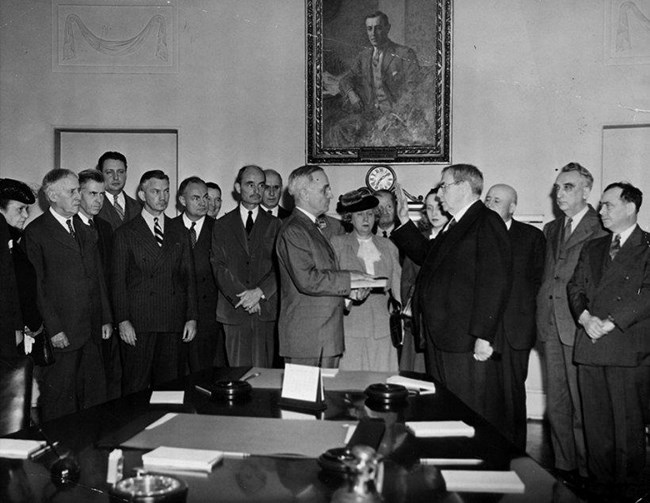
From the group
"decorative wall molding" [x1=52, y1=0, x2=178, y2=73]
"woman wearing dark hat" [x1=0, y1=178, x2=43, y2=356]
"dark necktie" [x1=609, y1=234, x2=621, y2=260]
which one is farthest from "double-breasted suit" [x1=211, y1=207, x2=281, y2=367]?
"decorative wall molding" [x1=52, y1=0, x2=178, y2=73]

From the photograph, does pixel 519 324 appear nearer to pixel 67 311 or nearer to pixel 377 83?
pixel 67 311

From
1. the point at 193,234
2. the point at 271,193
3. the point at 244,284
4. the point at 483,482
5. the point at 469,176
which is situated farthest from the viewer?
the point at 271,193

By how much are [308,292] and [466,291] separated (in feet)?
2.85

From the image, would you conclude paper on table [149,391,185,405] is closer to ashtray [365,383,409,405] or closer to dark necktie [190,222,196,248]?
ashtray [365,383,409,405]

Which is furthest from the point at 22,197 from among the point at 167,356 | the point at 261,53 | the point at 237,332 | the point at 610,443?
the point at 610,443

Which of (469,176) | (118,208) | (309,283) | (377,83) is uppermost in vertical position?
(377,83)

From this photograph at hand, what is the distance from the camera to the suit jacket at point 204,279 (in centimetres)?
526

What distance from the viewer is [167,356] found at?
4910mm

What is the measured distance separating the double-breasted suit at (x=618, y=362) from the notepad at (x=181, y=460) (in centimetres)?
282

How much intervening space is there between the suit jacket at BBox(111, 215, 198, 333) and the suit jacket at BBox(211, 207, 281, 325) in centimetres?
36

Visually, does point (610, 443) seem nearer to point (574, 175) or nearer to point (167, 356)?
point (574, 175)

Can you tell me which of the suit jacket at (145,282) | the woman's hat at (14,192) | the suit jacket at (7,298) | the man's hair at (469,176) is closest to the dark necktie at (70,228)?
the woman's hat at (14,192)

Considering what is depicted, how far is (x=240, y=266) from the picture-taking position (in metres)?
5.21

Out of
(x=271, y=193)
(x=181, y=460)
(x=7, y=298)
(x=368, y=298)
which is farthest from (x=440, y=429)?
(x=271, y=193)
